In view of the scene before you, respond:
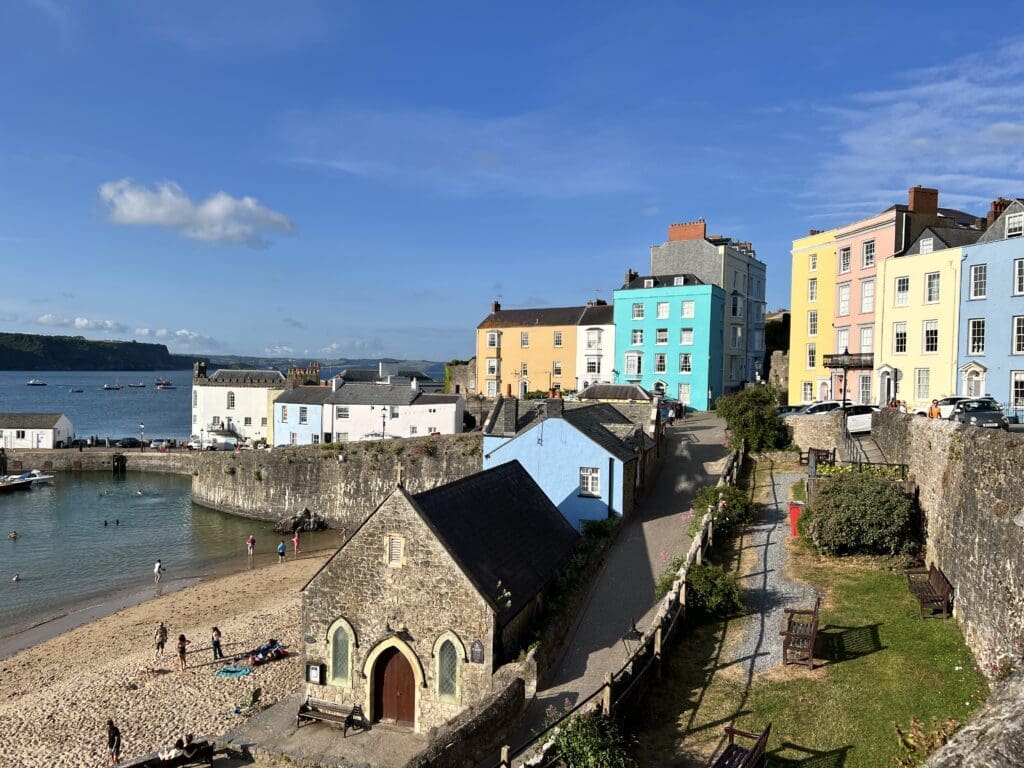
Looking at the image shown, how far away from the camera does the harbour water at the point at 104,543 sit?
110 feet

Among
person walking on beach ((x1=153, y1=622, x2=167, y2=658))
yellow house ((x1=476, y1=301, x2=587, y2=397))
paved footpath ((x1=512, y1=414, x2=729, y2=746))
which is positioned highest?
yellow house ((x1=476, y1=301, x2=587, y2=397))

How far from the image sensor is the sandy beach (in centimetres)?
1966

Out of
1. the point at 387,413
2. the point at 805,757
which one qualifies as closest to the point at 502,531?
the point at 805,757

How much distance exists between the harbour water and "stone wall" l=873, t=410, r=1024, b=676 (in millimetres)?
34255

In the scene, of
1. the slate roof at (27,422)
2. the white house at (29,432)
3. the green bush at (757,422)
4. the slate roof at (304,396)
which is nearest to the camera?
the green bush at (757,422)

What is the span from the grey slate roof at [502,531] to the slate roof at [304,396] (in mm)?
37777

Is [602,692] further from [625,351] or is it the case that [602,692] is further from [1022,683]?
[625,351]

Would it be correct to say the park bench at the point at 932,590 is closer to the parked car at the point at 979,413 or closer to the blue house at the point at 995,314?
the parked car at the point at 979,413

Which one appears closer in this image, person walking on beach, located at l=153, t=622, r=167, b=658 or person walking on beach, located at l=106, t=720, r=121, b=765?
person walking on beach, located at l=106, t=720, r=121, b=765

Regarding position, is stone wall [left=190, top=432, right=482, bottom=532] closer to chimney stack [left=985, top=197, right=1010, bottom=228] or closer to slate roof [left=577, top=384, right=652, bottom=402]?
slate roof [left=577, top=384, right=652, bottom=402]

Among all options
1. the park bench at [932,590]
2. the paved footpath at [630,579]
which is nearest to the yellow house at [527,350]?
the paved footpath at [630,579]

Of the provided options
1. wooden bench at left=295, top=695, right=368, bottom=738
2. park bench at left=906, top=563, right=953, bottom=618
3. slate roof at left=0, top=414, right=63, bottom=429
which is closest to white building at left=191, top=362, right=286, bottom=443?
slate roof at left=0, top=414, right=63, bottom=429

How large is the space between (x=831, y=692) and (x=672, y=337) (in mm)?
47261

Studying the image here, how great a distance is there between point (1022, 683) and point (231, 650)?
25558 millimetres
